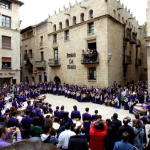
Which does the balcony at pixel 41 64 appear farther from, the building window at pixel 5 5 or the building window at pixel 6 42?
the building window at pixel 5 5

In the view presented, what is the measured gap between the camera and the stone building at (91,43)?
59.6 feet

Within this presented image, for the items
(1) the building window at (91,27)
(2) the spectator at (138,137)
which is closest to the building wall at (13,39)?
(1) the building window at (91,27)

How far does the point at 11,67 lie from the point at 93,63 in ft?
49.2

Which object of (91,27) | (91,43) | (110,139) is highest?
(91,27)

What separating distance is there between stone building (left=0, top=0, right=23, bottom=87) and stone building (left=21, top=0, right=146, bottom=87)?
17.4 ft

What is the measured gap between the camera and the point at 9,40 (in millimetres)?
23938

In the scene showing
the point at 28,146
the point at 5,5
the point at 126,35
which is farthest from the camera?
the point at 5,5

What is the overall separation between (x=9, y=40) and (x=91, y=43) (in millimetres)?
14714

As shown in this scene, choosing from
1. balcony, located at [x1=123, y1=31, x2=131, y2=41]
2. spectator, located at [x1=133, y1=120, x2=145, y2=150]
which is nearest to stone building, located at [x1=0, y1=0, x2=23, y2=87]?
balcony, located at [x1=123, y1=31, x2=131, y2=41]

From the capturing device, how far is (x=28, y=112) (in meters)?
6.01

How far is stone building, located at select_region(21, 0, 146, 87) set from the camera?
18156mm

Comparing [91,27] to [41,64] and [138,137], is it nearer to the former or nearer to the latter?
[41,64]

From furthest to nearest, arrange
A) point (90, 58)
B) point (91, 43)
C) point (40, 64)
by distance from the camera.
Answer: point (40, 64)
point (91, 43)
point (90, 58)

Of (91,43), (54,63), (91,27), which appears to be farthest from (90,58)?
(54,63)
